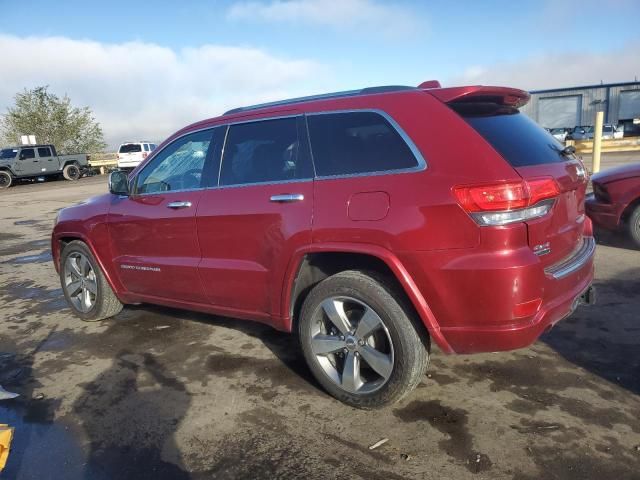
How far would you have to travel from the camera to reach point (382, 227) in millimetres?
2684

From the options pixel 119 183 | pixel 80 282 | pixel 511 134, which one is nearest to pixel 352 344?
pixel 511 134

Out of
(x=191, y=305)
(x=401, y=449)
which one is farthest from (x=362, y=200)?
(x=191, y=305)

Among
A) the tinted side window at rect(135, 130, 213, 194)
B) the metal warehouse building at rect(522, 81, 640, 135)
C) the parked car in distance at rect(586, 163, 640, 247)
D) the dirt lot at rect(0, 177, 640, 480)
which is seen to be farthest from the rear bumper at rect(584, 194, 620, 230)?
the metal warehouse building at rect(522, 81, 640, 135)

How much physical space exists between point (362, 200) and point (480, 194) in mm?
637

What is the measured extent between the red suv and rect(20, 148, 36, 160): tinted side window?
26287 mm

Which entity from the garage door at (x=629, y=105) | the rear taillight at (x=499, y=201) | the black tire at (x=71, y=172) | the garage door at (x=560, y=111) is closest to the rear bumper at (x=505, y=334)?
the rear taillight at (x=499, y=201)

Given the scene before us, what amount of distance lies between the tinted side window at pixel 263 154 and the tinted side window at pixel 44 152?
2718cm

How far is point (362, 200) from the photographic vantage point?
9.10 feet

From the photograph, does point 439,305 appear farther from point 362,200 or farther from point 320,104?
point 320,104

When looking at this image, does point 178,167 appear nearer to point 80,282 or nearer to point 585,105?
point 80,282

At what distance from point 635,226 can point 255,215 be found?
17.0ft

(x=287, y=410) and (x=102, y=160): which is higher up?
(x=102, y=160)

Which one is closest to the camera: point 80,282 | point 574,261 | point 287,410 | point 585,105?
point 574,261

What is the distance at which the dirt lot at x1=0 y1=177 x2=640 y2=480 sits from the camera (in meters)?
2.49
